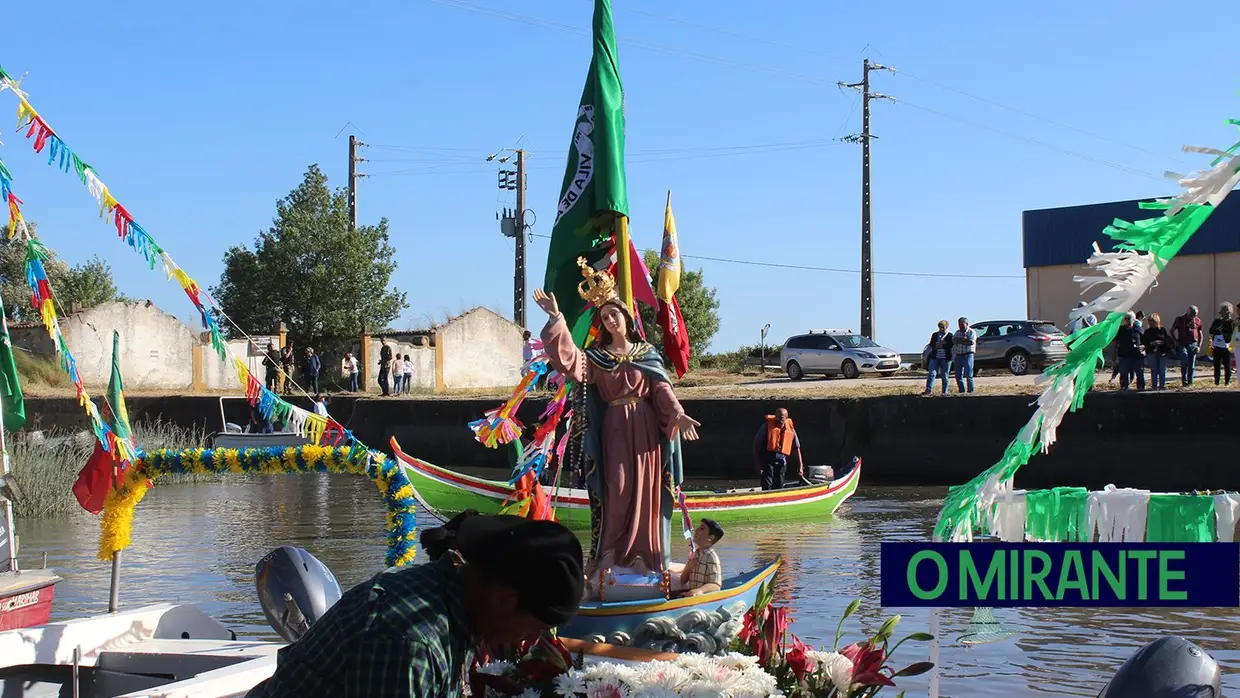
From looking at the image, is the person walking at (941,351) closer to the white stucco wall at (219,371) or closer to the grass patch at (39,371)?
the white stucco wall at (219,371)

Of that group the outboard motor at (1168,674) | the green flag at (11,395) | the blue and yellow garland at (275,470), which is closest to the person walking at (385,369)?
the green flag at (11,395)

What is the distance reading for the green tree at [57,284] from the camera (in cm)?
4409

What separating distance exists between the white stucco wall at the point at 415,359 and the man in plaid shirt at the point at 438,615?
124ft

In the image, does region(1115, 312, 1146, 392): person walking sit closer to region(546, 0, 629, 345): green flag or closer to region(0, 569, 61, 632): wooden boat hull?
region(546, 0, 629, 345): green flag

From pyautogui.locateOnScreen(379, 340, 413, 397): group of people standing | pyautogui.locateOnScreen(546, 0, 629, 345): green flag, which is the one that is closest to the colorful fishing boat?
pyautogui.locateOnScreen(546, 0, 629, 345): green flag

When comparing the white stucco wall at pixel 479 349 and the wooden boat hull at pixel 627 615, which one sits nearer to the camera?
the wooden boat hull at pixel 627 615

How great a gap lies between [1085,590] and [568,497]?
13.2 metres

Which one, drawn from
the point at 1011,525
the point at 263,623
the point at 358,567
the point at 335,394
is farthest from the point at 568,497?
the point at 335,394

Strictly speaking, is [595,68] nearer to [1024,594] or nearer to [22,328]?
[1024,594]

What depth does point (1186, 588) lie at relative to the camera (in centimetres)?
435

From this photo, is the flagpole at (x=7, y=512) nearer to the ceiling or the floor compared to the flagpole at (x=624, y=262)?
nearer to the floor

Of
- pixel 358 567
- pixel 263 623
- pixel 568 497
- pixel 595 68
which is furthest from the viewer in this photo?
pixel 568 497

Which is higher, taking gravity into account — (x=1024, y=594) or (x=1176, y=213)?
(x=1176, y=213)

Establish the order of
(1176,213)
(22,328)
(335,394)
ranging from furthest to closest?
(22,328)
(335,394)
(1176,213)
